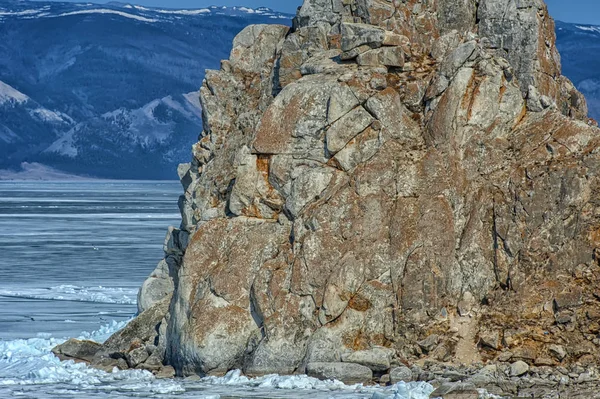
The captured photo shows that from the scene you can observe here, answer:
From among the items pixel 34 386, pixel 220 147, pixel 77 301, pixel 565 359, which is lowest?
pixel 77 301

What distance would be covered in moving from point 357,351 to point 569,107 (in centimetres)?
1052

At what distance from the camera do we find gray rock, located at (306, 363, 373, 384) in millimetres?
24719

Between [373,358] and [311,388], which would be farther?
[373,358]

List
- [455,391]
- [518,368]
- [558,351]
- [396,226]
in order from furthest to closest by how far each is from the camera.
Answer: [396,226] < [558,351] < [518,368] < [455,391]

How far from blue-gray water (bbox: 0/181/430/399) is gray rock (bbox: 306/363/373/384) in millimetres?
379

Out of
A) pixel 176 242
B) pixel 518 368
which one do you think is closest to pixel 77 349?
pixel 176 242

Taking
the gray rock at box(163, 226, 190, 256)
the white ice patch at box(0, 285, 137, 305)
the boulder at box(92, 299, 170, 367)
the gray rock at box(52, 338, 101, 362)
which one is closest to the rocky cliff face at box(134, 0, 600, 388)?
the boulder at box(92, 299, 170, 367)

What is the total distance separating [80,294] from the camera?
42688 millimetres

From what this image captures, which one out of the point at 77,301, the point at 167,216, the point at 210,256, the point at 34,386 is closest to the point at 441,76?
the point at 210,256

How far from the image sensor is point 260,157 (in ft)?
91.4

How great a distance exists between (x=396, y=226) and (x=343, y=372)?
11.9ft

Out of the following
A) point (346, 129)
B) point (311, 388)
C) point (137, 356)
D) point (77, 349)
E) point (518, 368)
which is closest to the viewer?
point (311, 388)

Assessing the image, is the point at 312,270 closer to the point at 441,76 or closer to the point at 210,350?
the point at 210,350

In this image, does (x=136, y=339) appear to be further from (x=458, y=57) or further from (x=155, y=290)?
(x=458, y=57)
